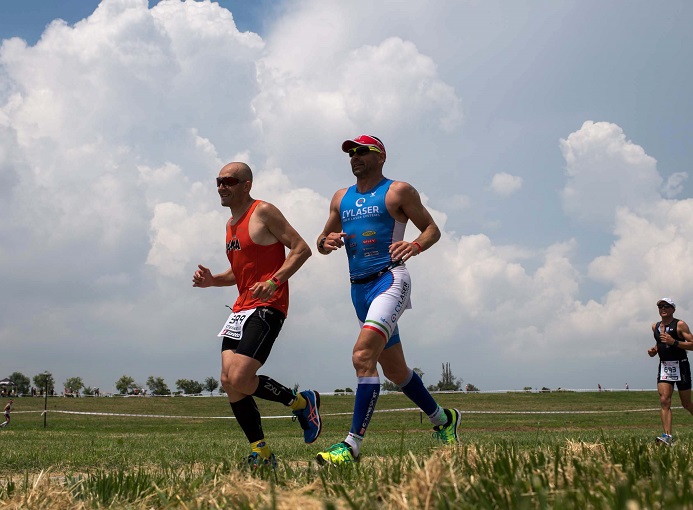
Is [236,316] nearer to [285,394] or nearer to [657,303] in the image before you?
[285,394]

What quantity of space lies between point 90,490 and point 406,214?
415cm

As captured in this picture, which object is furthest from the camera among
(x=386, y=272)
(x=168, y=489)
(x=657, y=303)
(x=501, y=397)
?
(x=501, y=397)

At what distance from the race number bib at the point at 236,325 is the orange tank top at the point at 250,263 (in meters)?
0.10

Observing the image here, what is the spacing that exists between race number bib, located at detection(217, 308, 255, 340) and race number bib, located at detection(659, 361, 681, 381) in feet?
28.3

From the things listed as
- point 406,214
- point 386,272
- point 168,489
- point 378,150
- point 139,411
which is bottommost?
point 139,411

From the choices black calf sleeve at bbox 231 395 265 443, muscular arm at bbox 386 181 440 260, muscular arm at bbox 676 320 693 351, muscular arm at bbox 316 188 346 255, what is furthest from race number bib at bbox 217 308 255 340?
muscular arm at bbox 676 320 693 351

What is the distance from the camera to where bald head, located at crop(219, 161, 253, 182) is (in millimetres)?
7441

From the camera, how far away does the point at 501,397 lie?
56156mm

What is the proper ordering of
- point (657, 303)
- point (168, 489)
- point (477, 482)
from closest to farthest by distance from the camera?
point (477, 482)
point (168, 489)
point (657, 303)

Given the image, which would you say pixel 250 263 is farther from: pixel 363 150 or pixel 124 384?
pixel 124 384

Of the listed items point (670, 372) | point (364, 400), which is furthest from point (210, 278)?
point (670, 372)

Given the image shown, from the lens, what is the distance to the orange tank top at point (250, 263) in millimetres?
7055

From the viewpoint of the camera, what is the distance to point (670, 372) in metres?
12.4

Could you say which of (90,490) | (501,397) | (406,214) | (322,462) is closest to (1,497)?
(90,490)
